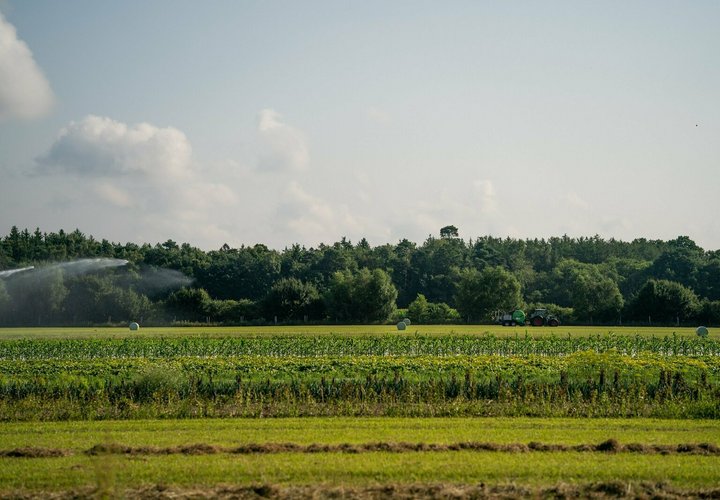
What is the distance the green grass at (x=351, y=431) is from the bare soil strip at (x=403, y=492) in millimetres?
4155

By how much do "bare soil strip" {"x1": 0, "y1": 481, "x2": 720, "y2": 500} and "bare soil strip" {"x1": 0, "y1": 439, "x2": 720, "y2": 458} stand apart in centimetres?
302

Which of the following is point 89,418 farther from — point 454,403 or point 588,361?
point 588,361

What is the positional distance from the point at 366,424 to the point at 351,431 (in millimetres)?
1256

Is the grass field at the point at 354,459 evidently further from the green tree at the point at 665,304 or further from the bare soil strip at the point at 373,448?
the green tree at the point at 665,304

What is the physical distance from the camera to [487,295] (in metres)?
107

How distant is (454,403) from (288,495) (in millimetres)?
12027

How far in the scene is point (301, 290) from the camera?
10625cm

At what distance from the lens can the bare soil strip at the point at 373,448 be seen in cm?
1678

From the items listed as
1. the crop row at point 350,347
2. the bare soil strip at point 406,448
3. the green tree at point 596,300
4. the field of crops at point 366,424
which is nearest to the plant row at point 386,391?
the field of crops at point 366,424

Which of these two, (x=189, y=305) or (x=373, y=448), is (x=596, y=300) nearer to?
(x=189, y=305)

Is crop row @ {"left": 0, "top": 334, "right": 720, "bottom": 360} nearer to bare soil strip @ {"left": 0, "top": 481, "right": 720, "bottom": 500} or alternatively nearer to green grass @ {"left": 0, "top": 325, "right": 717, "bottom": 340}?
green grass @ {"left": 0, "top": 325, "right": 717, "bottom": 340}

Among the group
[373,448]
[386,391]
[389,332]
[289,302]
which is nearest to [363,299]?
[289,302]

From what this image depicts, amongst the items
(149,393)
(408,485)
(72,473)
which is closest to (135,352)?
(149,393)

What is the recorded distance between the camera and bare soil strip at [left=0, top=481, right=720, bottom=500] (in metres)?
13.2
